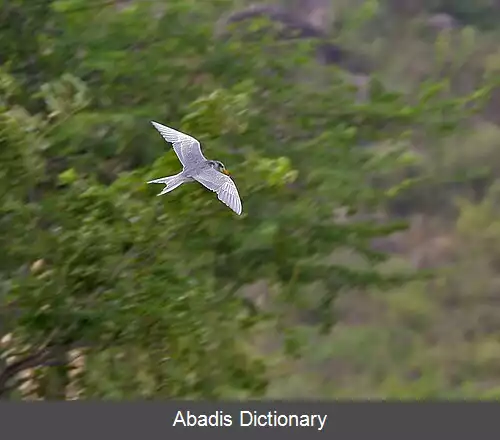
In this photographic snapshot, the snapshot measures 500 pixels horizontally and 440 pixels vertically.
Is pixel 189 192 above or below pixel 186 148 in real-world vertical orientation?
below

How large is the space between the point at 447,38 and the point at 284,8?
0.77m

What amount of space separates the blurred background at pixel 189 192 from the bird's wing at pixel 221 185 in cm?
8

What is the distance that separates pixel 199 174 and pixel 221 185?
5 cm

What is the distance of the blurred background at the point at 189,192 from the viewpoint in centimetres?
172

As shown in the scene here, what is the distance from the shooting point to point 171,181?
1.59 m

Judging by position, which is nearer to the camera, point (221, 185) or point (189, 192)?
point (221, 185)

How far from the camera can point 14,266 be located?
1795 mm

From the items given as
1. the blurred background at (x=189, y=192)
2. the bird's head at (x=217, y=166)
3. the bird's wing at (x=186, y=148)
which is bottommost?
the blurred background at (x=189, y=192)

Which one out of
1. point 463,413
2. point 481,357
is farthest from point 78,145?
point 481,357

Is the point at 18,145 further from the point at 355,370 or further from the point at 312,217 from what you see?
the point at 355,370

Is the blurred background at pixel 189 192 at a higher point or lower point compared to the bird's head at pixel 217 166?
lower

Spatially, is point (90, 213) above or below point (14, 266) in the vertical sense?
above

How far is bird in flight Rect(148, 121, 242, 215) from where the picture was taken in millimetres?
1546

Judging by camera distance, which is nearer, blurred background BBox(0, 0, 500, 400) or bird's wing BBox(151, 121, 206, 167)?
bird's wing BBox(151, 121, 206, 167)
